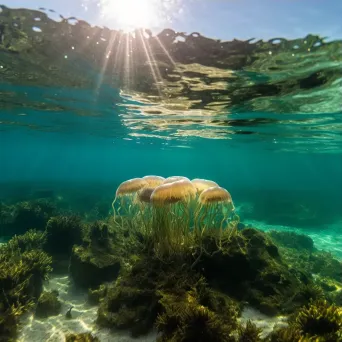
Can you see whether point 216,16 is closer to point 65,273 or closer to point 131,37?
point 131,37

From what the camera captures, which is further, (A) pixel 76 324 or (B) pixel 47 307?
(B) pixel 47 307

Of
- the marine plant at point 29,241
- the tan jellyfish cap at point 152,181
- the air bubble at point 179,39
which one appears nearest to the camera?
the tan jellyfish cap at point 152,181

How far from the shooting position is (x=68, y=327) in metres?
5.90

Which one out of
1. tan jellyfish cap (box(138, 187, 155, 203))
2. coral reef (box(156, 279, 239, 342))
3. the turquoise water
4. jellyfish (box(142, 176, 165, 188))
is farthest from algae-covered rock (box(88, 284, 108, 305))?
jellyfish (box(142, 176, 165, 188))

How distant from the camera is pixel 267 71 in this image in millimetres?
10602

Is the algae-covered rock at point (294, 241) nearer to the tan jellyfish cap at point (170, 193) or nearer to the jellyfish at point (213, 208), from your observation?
the jellyfish at point (213, 208)

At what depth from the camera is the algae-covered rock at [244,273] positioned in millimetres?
5707

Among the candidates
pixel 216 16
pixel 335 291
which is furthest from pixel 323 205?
pixel 216 16

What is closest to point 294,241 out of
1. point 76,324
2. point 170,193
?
point 76,324

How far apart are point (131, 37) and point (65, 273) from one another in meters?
8.59

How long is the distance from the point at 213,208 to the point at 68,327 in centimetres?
428

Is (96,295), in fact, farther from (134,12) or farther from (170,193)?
(134,12)

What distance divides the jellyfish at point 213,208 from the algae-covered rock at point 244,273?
0.38 metres

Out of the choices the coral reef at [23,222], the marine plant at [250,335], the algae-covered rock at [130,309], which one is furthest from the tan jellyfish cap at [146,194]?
the coral reef at [23,222]
